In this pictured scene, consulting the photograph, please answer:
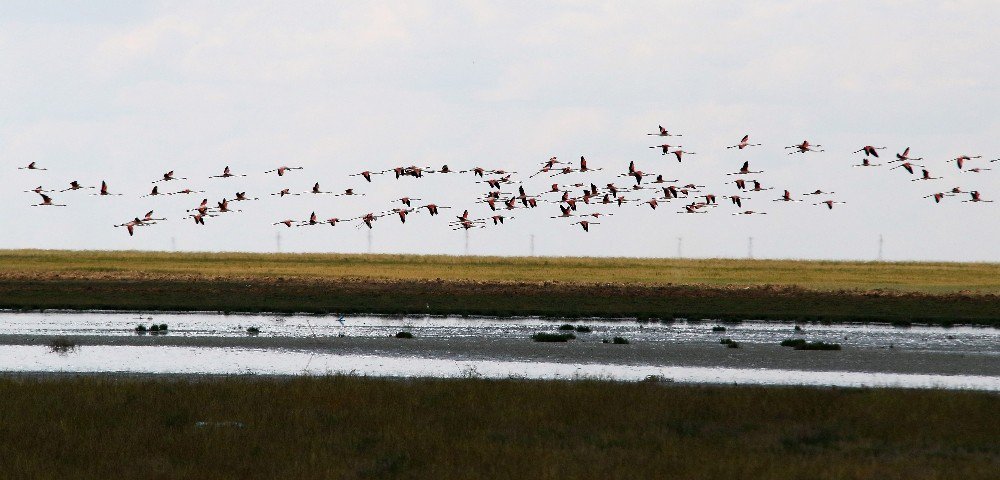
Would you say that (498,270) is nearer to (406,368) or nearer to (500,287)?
(500,287)

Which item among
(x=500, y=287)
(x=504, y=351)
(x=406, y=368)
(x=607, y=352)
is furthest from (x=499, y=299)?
(x=406, y=368)

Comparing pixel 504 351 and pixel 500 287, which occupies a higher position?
pixel 500 287

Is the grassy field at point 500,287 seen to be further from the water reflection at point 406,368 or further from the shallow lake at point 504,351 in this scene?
the water reflection at point 406,368

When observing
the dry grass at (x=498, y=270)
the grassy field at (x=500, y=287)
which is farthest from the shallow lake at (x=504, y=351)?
the dry grass at (x=498, y=270)

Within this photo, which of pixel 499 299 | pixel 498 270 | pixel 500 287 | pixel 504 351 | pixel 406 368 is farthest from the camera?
pixel 498 270

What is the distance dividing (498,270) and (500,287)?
87.6ft

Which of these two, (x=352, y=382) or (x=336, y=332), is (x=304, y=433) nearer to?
(x=352, y=382)

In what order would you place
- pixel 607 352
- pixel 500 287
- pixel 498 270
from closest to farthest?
pixel 607 352
pixel 500 287
pixel 498 270

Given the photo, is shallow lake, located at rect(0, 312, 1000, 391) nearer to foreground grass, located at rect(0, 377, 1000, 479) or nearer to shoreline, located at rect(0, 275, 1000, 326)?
foreground grass, located at rect(0, 377, 1000, 479)

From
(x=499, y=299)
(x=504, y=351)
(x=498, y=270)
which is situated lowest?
(x=504, y=351)

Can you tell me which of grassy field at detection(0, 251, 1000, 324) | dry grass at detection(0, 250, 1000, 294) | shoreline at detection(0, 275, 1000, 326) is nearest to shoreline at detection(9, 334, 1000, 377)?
shoreline at detection(0, 275, 1000, 326)

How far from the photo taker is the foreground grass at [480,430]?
1886 centimetres

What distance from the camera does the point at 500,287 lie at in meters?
86.1

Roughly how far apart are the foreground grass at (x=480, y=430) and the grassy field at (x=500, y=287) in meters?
34.4
